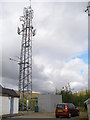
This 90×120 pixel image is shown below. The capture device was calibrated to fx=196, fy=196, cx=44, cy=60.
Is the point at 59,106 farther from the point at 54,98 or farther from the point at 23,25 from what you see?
the point at 23,25

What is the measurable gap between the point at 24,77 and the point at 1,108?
10114 millimetres

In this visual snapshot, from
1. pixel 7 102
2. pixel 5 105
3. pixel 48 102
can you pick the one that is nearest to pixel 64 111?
pixel 5 105

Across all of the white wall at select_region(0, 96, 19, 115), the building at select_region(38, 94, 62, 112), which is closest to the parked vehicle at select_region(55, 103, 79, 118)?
the white wall at select_region(0, 96, 19, 115)

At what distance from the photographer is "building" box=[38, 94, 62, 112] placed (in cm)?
3145

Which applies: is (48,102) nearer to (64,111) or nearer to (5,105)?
(5,105)

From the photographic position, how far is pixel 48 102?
3158cm

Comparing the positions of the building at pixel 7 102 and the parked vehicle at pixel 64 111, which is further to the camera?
the building at pixel 7 102

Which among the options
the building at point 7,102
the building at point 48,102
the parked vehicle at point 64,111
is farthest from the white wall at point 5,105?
the building at point 48,102

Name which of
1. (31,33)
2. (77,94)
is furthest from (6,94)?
(77,94)

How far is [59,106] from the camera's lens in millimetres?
20578

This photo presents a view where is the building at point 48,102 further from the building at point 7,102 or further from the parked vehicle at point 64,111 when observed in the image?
the parked vehicle at point 64,111

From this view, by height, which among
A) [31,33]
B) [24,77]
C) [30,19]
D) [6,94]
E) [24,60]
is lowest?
[6,94]

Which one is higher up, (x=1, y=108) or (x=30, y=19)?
(x=30, y=19)

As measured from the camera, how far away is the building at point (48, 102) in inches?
1238
